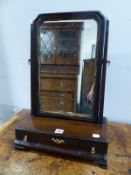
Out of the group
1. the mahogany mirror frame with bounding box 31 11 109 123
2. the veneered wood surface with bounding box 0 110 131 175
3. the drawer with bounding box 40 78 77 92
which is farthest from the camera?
the drawer with bounding box 40 78 77 92

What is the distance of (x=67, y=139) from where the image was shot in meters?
0.79

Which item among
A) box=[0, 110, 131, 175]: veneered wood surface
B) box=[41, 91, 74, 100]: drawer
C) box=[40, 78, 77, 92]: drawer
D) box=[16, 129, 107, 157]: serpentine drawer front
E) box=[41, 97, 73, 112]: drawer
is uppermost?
box=[40, 78, 77, 92]: drawer

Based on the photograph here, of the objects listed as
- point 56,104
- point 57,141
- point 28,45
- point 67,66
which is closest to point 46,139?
point 57,141

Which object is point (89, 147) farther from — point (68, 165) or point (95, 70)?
point (95, 70)

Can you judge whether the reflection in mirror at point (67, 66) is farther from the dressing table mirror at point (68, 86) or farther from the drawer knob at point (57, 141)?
the drawer knob at point (57, 141)

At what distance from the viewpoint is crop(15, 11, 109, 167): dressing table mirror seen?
0.80 meters

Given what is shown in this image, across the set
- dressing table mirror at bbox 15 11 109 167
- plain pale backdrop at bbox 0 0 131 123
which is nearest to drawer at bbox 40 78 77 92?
dressing table mirror at bbox 15 11 109 167

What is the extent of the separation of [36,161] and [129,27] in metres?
0.87

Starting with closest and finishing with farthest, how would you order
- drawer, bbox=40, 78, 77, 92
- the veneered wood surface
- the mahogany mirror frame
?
the veneered wood surface
the mahogany mirror frame
drawer, bbox=40, 78, 77, 92

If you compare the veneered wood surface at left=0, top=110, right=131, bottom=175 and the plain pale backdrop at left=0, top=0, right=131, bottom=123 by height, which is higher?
the plain pale backdrop at left=0, top=0, right=131, bottom=123

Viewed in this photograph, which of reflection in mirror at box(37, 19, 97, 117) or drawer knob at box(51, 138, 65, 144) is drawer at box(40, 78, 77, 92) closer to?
reflection in mirror at box(37, 19, 97, 117)

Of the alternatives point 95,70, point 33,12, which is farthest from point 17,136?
point 33,12

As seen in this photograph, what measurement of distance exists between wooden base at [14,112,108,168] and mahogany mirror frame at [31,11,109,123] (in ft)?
0.24

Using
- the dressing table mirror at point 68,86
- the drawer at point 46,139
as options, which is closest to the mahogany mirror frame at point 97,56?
the dressing table mirror at point 68,86
